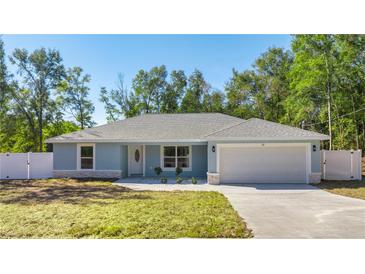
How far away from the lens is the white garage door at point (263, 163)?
12555mm

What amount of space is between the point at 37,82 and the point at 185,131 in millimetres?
18190

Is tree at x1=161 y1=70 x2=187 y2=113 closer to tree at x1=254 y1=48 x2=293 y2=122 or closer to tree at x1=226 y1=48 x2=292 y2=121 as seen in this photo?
tree at x1=226 y1=48 x2=292 y2=121

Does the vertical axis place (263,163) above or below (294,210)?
above

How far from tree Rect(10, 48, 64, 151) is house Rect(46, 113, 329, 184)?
1307cm

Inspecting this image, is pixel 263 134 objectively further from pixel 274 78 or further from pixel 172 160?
pixel 274 78

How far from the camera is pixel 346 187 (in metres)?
11.3

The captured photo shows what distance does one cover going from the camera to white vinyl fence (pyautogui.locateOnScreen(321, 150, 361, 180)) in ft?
43.5

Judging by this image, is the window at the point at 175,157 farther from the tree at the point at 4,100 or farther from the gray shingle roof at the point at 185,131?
the tree at the point at 4,100

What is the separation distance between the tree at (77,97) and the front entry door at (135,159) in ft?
50.5

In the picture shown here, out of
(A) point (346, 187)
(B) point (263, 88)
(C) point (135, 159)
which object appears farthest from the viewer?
(B) point (263, 88)

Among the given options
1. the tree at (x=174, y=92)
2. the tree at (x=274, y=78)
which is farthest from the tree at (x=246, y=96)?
the tree at (x=174, y=92)

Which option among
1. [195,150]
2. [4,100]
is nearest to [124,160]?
[195,150]

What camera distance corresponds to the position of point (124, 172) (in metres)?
15.3
